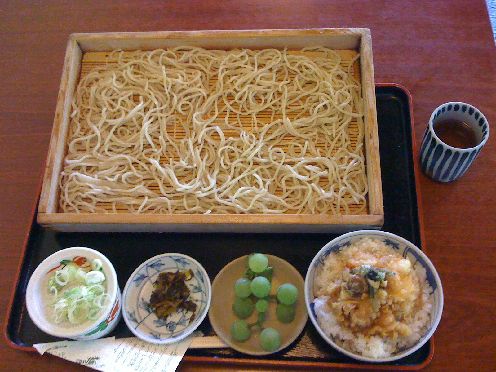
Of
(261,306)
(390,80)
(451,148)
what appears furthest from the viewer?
(390,80)

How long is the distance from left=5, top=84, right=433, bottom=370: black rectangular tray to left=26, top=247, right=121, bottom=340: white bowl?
0.10m

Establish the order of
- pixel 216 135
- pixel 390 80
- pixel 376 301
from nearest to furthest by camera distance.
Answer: pixel 376 301 → pixel 216 135 → pixel 390 80

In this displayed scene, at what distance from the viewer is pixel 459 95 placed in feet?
5.69

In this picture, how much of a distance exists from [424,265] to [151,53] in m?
1.19

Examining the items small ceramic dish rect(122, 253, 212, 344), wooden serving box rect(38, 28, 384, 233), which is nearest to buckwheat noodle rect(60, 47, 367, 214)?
wooden serving box rect(38, 28, 384, 233)

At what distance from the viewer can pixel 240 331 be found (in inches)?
52.5

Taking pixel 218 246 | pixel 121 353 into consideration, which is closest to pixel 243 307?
pixel 218 246

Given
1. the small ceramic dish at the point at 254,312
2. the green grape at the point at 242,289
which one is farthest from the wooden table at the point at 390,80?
the green grape at the point at 242,289

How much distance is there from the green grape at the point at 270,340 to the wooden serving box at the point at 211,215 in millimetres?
307

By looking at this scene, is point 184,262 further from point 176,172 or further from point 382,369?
point 382,369

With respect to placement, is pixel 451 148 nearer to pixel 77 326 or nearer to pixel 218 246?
pixel 218 246

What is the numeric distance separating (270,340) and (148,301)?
39 centimetres

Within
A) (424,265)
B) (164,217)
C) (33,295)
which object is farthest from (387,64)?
(33,295)

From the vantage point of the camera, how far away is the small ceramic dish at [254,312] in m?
1.37
